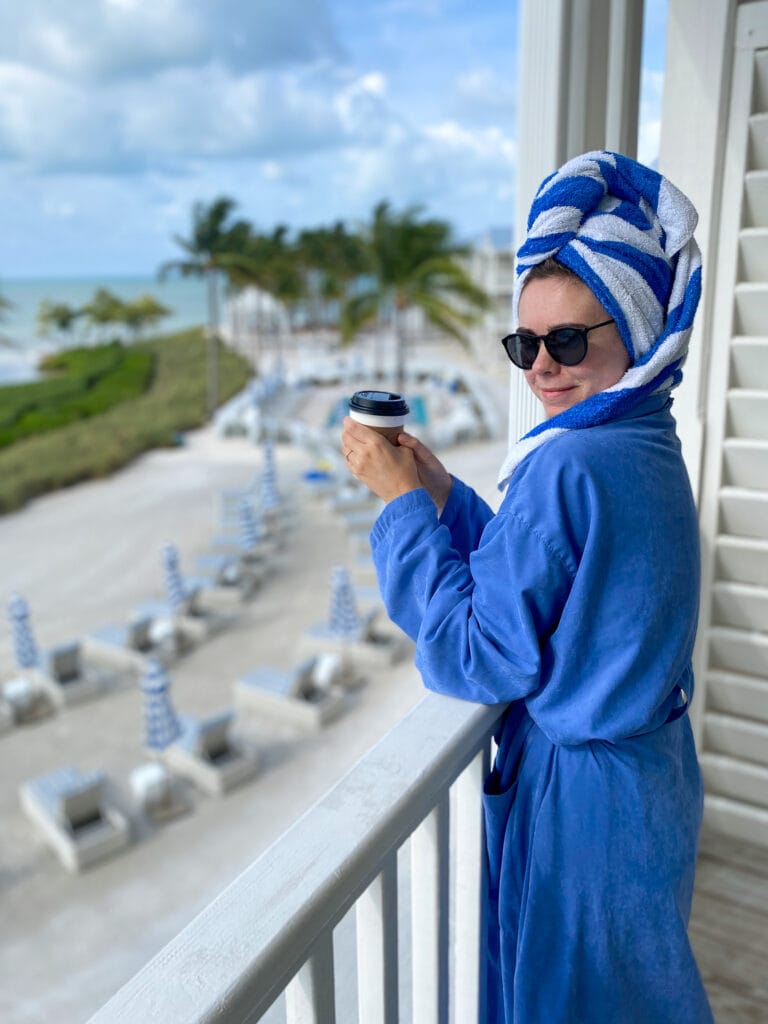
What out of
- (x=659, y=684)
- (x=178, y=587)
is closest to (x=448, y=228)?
(x=178, y=587)

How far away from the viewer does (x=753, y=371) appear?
2.17 m

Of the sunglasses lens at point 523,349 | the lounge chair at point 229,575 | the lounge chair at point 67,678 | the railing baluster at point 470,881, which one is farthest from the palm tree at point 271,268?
the railing baluster at point 470,881

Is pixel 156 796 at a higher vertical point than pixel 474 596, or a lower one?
lower

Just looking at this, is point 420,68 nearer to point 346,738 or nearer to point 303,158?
point 303,158

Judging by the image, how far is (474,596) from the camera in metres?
0.94

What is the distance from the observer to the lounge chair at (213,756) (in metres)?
7.14

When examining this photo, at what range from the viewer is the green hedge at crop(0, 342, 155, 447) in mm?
33719

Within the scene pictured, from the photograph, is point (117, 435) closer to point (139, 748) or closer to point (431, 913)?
point (139, 748)

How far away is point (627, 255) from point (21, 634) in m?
9.25

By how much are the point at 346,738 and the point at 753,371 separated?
245 inches

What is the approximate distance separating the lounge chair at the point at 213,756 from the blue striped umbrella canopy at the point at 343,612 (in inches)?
78.0

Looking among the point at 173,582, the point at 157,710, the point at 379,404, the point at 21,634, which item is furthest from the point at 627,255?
the point at 173,582

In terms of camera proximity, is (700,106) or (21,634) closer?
(700,106)

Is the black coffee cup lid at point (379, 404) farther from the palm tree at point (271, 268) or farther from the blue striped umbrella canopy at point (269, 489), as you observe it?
the palm tree at point (271, 268)
